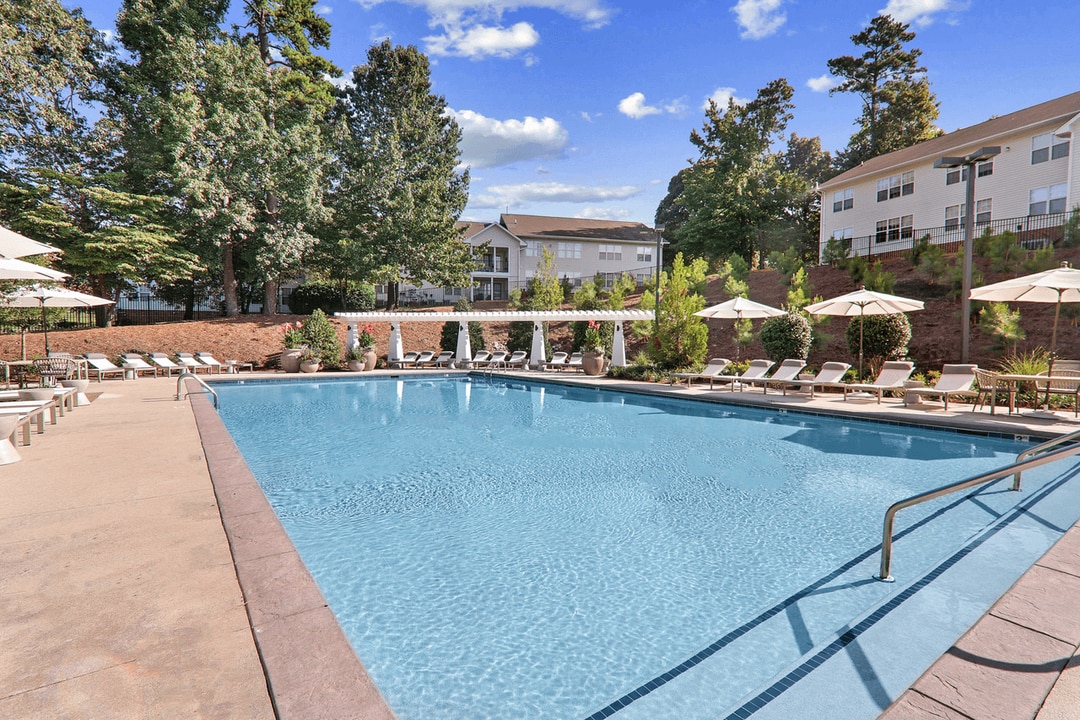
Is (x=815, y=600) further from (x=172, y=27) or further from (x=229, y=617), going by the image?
(x=172, y=27)

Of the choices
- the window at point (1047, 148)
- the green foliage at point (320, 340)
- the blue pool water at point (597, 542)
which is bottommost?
the blue pool water at point (597, 542)

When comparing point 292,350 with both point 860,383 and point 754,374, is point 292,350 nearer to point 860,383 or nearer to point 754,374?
point 754,374

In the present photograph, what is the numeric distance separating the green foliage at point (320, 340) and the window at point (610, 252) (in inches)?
1153

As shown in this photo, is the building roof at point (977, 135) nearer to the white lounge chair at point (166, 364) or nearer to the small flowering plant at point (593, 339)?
the small flowering plant at point (593, 339)

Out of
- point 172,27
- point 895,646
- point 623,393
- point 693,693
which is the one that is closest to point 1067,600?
point 895,646

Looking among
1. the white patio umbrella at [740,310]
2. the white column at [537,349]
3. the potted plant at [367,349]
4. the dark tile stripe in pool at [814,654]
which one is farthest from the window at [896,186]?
the dark tile stripe in pool at [814,654]

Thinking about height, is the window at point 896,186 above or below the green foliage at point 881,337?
above

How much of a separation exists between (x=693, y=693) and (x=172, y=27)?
98.2ft

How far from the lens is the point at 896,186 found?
27.8 metres

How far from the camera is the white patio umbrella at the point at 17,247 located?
7129 millimetres

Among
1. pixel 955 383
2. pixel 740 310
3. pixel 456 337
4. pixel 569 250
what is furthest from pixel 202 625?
pixel 569 250

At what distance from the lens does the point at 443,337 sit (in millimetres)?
25500

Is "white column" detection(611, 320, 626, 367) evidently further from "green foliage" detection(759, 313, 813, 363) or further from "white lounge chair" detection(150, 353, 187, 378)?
"white lounge chair" detection(150, 353, 187, 378)

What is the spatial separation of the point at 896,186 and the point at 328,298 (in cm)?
3124
